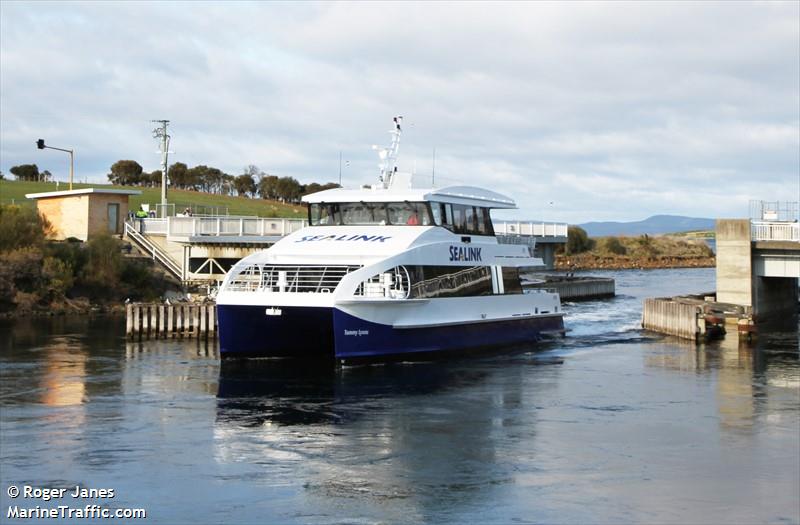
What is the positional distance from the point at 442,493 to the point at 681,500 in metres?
3.95

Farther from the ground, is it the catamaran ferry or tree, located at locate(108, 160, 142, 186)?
tree, located at locate(108, 160, 142, 186)

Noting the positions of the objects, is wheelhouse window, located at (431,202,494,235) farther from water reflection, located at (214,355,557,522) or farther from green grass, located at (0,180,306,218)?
green grass, located at (0,180,306,218)

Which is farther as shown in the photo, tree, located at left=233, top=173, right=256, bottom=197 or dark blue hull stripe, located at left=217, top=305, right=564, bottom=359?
tree, located at left=233, top=173, right=256, bottom=197

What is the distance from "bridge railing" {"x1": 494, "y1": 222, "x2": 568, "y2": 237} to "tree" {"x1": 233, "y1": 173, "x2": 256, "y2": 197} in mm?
67176

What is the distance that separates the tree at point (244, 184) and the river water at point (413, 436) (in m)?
89.5

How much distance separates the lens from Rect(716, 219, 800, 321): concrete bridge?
40344mm

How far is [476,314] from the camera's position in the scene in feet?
107

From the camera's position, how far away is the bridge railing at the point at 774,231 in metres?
41.0

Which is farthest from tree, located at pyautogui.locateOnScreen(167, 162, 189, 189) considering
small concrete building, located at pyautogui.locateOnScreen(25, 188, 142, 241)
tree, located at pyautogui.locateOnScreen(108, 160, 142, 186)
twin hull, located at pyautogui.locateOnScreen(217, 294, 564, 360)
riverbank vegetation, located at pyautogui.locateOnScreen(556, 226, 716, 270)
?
twin hull, located at pyautogui.locateOnScreen(217, 294, 564, 360)

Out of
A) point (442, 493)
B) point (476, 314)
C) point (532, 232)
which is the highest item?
point (532, 232)

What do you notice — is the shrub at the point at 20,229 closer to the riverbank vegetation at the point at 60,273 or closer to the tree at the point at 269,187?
the riverbank vegetation at the point at 60,273

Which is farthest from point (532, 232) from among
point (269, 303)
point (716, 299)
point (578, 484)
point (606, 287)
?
point (578, 484)

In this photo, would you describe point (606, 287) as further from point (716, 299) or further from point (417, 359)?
point (417, 359)

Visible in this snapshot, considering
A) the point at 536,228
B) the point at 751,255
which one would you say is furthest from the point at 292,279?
the point at 536,228
